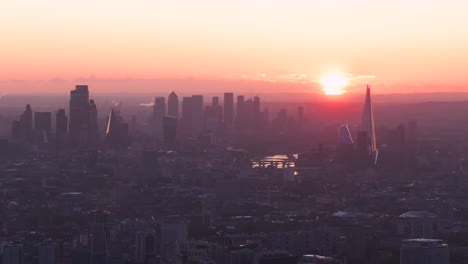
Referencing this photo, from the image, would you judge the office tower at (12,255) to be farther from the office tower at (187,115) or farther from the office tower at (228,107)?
the office tower at (228,107)

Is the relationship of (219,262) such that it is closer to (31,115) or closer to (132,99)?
(31,115)

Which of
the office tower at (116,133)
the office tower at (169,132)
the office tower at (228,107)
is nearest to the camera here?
the office tower at (116,133)

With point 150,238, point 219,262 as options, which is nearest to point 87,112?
point 150,238

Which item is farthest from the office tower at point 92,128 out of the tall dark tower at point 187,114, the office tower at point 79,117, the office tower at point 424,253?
the office tower at point 424,253

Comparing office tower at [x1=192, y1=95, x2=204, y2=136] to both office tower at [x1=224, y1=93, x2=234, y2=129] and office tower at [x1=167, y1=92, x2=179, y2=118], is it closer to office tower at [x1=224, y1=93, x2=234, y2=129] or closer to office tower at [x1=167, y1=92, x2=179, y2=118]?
office tower at [x1=224, y1=93, x2=234, y2=129]

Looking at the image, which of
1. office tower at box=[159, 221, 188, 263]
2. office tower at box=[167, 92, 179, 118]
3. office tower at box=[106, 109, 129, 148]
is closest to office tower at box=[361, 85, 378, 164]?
office tower at box=[106, 109, 129, 148]
